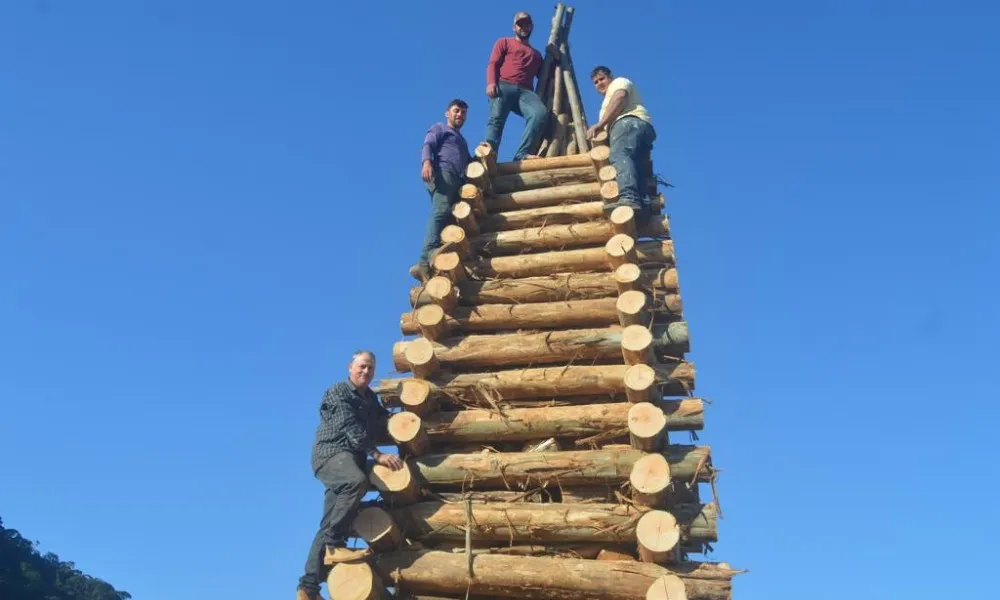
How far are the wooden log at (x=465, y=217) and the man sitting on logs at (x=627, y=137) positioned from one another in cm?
138

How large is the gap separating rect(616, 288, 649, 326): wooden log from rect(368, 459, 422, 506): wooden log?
7.06ft

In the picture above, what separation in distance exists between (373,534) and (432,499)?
628mm

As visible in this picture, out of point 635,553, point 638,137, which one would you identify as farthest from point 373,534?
point 638,137

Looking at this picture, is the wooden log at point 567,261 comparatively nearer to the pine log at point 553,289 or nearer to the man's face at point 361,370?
the pine log at point 553,289

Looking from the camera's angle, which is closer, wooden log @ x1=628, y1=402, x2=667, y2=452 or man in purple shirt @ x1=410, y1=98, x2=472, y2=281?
wooden log @ x1=628, y1=402, x2=667, y2=452

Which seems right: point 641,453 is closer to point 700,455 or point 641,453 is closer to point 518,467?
point 700,455

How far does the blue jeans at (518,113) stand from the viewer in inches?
450

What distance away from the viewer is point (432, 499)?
6.59 metres

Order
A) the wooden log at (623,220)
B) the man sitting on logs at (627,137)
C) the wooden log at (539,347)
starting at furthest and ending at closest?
the man sitting on logs at (627,137) → the wooden log at (623,220) → the wooden log at (539,347)

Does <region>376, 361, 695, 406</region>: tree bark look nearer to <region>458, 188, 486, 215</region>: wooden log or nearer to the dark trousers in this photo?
the dark trousers

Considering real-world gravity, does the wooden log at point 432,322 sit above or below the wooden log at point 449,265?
below

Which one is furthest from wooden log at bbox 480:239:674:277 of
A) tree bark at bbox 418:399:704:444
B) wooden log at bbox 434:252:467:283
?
tree bark at bbox 418:399:704:444

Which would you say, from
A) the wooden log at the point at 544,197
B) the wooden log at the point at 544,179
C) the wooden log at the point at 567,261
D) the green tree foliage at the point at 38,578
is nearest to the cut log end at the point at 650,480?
the wooden log at the point at 567,261

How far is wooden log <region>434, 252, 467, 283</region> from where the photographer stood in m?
8.26
